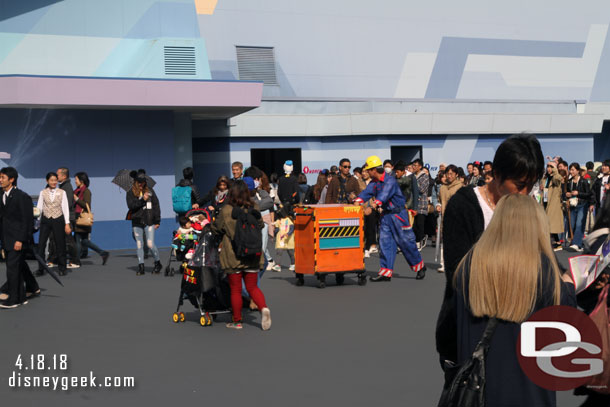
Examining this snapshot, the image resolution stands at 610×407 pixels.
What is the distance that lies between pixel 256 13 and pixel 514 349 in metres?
25.6

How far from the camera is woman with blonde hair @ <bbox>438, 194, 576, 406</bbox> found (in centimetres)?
340

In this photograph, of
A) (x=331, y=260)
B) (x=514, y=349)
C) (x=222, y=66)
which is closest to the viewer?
(x=514, y=349)

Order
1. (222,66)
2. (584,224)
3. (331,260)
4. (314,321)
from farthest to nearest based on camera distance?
(222,66) < (584,224) < (331,260) < (314,321)

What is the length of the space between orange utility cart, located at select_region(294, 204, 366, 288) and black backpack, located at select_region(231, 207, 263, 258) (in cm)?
357

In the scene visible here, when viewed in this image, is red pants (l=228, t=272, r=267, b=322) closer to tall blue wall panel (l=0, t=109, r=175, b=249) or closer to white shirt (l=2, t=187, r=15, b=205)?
white shirt (l=2, t=187, r=15, b=205)

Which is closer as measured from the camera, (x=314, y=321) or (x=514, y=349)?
(x=514, y=349)

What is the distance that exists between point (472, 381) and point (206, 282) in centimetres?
697

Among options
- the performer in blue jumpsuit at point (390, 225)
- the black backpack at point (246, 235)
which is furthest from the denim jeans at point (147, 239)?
the black backpack at point (246, 235)

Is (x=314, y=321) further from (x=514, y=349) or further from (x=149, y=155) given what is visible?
(x=149, y=155)

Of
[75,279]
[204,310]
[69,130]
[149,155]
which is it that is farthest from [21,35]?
[204,310]

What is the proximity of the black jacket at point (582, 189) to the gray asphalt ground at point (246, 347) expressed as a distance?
6632 millimetres

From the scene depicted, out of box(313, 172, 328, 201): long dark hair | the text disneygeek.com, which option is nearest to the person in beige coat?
box(313, 172, 328, 201): long dark hair

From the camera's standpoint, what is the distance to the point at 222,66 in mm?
27766

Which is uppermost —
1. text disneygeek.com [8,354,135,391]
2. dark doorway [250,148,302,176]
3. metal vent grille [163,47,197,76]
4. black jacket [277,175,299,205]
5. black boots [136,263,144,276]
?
metal vent grille [163,47,197,76]
